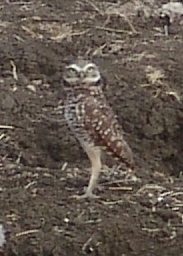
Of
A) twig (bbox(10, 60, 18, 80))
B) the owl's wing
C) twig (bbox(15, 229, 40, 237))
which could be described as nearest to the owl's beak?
the owl's wing

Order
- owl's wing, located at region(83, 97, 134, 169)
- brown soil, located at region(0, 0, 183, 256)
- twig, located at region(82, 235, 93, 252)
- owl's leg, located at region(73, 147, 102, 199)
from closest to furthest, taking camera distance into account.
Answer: twig, located at region(82, 235, 93, 252) → brown soil, located at region(0, 0, 183, 256) → owl's wing, located at region(83, 97, 134, 169) → owl's leg, located at region(73, 147, 102, 199)

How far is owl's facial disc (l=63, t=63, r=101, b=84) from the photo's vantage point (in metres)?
5.79

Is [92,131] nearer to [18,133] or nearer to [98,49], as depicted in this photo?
[18,133]

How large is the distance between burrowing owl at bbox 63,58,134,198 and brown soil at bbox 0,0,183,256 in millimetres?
268

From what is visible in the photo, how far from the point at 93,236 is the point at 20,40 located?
3091mm

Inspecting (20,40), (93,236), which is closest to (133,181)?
(93,236)

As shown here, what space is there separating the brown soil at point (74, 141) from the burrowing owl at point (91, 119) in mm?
268

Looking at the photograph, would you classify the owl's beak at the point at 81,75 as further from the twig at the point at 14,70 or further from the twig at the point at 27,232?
the twig at the point at 14,70

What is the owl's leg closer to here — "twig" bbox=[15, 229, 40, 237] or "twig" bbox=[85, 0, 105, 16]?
"twig" bbox=[15, 229, 40, 237]

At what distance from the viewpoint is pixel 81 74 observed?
5789 mm

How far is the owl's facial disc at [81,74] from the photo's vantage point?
5.79 metres

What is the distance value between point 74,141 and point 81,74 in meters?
1.14

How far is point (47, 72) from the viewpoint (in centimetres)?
775

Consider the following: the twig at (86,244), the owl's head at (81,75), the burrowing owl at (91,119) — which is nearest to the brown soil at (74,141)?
the twig at (86,244)
